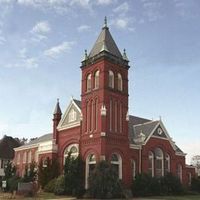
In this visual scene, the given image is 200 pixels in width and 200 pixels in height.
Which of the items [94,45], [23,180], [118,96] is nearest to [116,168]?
[118,96]

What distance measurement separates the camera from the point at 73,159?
49969 millimetres

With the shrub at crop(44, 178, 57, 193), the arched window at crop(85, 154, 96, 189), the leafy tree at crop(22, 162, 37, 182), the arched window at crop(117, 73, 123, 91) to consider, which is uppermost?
the arched window at crop(117, 73, 123, 91)

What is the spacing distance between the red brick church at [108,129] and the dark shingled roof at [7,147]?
28670 mm

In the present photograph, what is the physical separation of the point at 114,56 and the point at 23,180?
21.4 metres

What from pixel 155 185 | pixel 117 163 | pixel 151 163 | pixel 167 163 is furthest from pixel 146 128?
pixel 117 163

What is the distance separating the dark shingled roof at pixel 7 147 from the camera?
3364 inches

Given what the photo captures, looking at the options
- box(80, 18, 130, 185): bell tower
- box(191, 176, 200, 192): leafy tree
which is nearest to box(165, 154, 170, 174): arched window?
box(191, 176, 200, 192): leafy tree

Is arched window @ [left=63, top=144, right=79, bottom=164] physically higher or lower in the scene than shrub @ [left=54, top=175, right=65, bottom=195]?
higher

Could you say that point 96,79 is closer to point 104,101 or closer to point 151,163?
point 104,101

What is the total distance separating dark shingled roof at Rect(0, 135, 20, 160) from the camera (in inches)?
3364

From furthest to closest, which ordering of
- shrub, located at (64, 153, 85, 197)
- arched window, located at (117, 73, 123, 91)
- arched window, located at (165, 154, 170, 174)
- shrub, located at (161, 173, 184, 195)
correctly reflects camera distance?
1. arched window, located at (165, 154, 170, 174)
2. arched window, located at (117, 73, 123, 91)
3. shrub, located at (161, 173, 184, 195)
4. shrub, located at (64, 153, 85, 197)

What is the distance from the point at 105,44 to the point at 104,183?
19146 mm

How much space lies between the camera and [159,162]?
56.5 meters

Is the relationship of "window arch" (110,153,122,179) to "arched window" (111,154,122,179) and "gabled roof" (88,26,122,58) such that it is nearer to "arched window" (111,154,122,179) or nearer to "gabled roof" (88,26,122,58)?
"arched window" (111,154,122,179)
